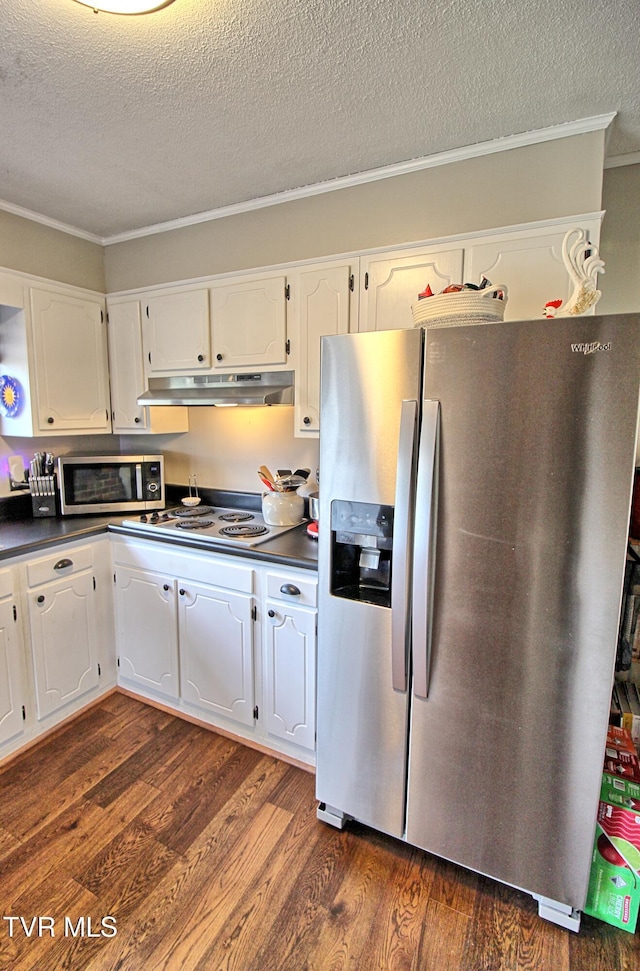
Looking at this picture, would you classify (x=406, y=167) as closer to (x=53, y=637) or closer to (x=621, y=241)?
(x=621, y=241)

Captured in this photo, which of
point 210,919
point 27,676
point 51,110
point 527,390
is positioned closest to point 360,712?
point 210,919

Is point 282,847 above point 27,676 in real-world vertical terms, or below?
below

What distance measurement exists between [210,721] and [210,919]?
88 cm

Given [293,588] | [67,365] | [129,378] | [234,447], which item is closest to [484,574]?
[293,588]

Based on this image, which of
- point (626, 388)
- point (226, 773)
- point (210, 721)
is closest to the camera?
point (626, 388)

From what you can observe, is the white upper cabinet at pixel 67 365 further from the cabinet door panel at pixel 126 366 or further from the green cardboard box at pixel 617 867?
the green cardboard box at pixel 617 867

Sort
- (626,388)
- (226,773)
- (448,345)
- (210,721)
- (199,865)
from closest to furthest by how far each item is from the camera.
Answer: (626,388) → (448,345) → (199,865) → (226,773) → (210,721)

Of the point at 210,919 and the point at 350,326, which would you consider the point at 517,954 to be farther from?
the point at 350,326

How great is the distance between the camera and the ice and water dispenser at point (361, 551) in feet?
4.95

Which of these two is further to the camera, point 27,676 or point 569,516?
point 27,676

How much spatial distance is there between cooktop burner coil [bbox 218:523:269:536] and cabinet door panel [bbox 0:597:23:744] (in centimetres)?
95

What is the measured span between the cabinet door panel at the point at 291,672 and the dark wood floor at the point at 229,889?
8.5 inches

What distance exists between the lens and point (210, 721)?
2229mm

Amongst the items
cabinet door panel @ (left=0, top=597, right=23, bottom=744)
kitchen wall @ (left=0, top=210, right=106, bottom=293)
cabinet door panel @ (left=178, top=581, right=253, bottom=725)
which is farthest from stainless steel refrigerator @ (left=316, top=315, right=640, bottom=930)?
kitchen wall @ (left=0, top=210, right=106, bottom=293)
